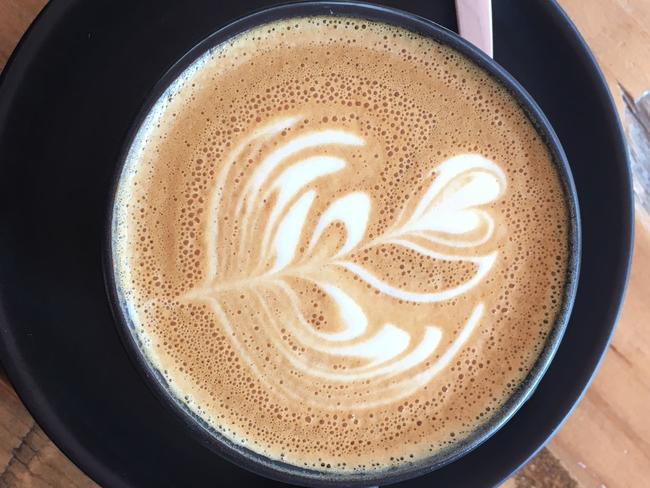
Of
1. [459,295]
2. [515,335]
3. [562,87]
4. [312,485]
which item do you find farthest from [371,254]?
[562,87]

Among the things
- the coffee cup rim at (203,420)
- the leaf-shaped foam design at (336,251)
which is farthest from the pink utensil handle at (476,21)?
the leaf-shaped foam design at (336,251)

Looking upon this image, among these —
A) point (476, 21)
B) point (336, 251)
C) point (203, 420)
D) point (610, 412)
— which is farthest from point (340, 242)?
point (610, 412)

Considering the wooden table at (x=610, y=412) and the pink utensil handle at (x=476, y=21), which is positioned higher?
the pink utensil handle at (x=476, y=21)

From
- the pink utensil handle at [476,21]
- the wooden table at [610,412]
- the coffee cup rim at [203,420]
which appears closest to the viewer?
the coffee cup rim at [203,420]

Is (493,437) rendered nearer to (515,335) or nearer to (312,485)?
(515,335)

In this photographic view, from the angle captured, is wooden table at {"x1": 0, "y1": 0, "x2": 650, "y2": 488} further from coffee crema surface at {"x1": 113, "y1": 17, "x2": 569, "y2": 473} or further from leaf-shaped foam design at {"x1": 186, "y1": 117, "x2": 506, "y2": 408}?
leaf-shaped foam design at {"x1": 186, "y1": 117, "x2": 506, "y2": 408}

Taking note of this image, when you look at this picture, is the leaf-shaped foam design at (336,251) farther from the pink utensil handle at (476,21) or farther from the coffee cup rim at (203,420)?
the pink utensil handle at (476,21)
